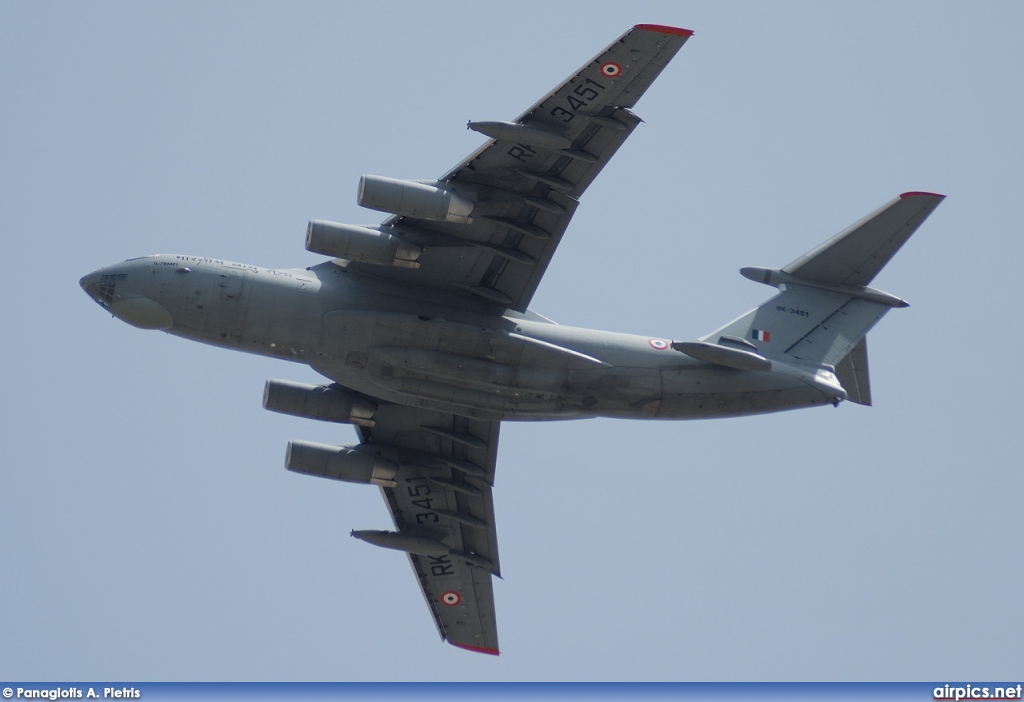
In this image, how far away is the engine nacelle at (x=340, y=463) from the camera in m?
26.0

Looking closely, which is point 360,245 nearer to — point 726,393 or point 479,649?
point 726,393

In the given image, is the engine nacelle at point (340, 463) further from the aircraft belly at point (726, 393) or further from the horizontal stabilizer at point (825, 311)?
the horizontal stabilizer at point (825, 311)

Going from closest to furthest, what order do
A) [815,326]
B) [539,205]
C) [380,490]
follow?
[539,205] → [815,326] → [380,490]

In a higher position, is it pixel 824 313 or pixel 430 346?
pixel 824 313

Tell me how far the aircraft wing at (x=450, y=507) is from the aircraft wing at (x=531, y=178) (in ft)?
11.4

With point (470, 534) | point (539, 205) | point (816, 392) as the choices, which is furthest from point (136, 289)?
point (816, 392)

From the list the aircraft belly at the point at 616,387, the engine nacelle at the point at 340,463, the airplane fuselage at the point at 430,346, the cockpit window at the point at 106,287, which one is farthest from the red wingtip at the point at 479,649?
the cockpit window at the point at 106,287

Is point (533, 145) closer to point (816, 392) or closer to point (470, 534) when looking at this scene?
point (816, 392)

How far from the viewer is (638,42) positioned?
21406mm

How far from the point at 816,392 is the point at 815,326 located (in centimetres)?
143
